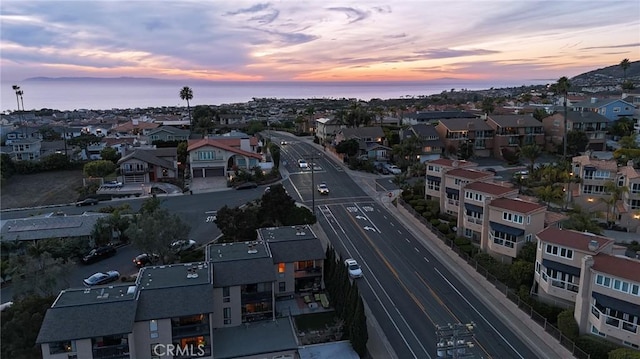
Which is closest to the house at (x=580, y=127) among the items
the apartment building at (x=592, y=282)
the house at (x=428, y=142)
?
the house at (x=428, y=142)

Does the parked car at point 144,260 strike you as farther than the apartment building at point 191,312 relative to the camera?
Yes

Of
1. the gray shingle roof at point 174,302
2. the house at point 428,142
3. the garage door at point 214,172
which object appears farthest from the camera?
the house at point 428,142

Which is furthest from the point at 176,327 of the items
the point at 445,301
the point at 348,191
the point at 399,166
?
the point at 399,166

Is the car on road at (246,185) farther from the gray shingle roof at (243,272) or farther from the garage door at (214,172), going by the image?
the gray shingle roof at (243,272)

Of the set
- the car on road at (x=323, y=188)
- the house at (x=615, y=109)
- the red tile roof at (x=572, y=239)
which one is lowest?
the car on road at (x=323, y=188)

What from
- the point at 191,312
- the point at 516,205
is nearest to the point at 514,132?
the point at 516,205

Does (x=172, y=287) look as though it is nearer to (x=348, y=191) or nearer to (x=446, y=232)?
(x=446, y=232)

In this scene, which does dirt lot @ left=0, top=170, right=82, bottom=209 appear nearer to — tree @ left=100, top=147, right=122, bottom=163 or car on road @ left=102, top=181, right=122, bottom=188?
car on road @ left=102, top=181, right=122, bottom=188

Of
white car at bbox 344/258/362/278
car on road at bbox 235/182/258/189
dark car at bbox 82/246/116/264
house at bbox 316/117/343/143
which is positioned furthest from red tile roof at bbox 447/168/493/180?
house at bbox 316/117/343/143
